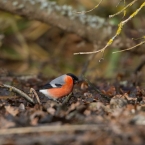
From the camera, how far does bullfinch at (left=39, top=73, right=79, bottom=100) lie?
6.40 m

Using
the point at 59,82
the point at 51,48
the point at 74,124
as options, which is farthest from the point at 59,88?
the point at 51,48

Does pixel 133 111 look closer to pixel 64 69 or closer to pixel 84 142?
pixel 84 142

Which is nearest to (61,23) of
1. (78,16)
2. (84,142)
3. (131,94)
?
(78,16)

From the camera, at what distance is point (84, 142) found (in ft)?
11.1

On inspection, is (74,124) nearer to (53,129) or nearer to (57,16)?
(53,129)

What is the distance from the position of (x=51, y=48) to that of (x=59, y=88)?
837 cm

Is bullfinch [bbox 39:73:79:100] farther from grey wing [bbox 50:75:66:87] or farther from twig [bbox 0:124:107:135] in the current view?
twig [bbox 0:124:107:135]

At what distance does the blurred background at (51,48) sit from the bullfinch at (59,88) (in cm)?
483

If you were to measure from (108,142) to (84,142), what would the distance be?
17 cm

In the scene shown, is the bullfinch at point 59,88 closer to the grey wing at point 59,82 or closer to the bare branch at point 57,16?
the grey wing at point 59,82

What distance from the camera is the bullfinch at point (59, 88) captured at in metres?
6.40

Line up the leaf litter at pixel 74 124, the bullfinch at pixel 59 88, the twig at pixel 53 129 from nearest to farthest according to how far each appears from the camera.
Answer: the leaf litter at pixel 74 124, the twig at pixel 53 129, the bullfinch at pixel 59 88

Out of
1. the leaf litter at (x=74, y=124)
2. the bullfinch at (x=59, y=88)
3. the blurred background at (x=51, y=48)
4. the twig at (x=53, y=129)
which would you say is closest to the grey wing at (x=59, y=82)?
the bullfinch at (x=59, y=88)

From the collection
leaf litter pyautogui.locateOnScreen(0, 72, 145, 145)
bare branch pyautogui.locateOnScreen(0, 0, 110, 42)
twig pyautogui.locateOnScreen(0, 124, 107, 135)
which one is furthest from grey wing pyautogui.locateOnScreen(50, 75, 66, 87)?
twig pyautogui.locateOnScreen(0, 124, 107, 135)
